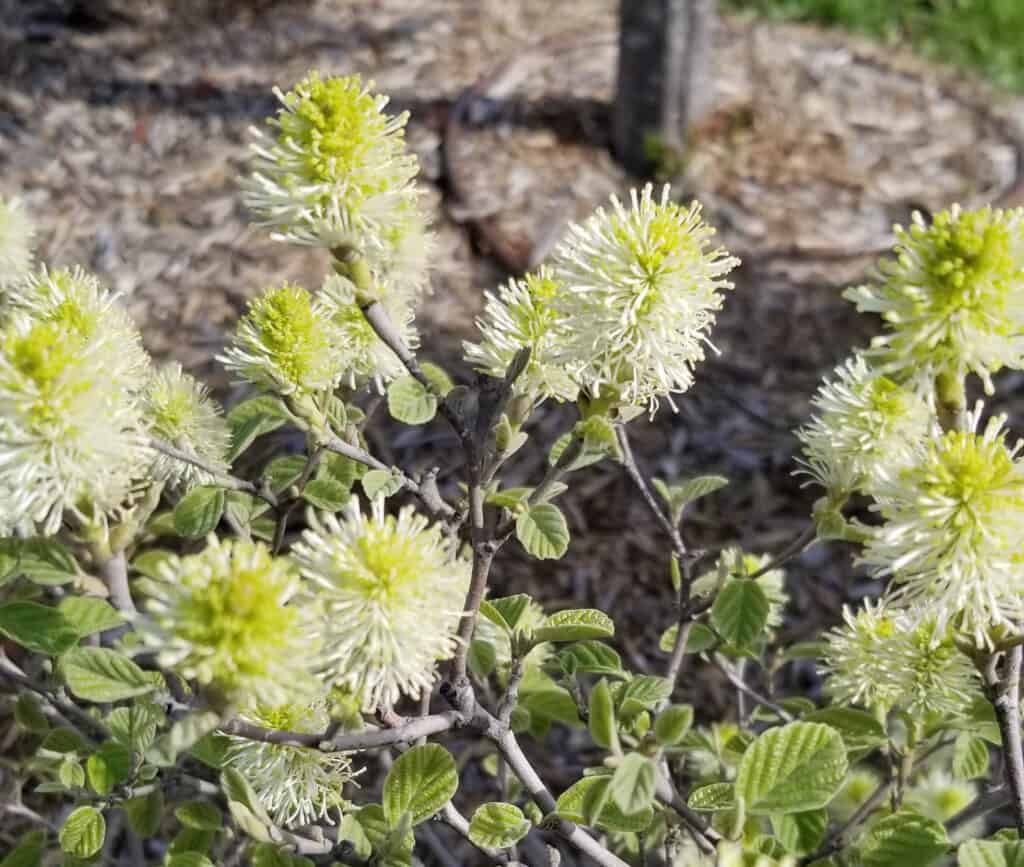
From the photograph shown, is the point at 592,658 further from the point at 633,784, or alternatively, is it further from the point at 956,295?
the point at 956,295

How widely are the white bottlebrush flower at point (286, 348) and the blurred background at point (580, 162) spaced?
1.11m

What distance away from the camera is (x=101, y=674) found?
94cm

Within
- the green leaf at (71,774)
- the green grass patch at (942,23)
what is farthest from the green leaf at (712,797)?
the green grass patch at (942,23)

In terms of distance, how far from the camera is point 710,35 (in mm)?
2914

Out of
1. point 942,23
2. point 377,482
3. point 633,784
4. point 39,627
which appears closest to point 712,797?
point 633,784

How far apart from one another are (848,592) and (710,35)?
1.54 meters

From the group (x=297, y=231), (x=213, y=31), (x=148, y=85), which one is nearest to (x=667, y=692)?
(x=297, y=231)

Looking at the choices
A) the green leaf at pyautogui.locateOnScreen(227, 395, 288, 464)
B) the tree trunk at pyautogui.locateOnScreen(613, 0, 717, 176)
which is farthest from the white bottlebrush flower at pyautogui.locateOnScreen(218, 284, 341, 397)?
the tree trunk at pyautogui.locateOnScreen(613, 0, 717, 176)

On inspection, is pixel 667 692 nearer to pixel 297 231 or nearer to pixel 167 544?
pixel 297 231

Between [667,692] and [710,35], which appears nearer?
[667,692]

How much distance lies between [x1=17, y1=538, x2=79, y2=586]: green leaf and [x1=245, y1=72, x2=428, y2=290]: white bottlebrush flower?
1.32 feet

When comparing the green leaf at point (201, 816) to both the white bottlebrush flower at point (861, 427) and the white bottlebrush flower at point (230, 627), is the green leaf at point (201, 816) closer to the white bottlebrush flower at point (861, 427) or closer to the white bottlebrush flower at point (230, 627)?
the white bottlebrush flower at point (230, 627)

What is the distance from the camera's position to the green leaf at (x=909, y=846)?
3.12 ft

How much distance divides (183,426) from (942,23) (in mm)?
3779
